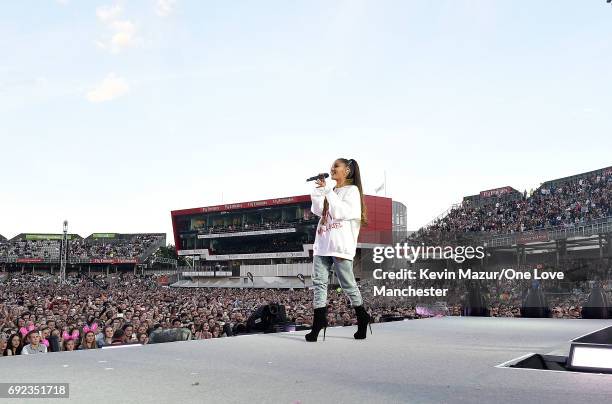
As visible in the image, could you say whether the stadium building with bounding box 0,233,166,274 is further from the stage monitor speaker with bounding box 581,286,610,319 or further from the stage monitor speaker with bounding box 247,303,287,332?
the stage monitor speaker with bounding box 247,303,287,332

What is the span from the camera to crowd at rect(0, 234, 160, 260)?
10712 cm

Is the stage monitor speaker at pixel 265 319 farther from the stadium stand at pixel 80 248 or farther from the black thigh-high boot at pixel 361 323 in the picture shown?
the stadium stand at pixel 80 248

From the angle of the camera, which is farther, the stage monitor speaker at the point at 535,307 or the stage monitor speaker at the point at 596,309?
the stage monitor speaker at the point at 535,307

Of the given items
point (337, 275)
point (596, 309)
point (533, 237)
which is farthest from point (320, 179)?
point (533, 237)

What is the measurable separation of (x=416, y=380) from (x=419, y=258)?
1680 cm

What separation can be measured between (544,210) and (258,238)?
138 feet

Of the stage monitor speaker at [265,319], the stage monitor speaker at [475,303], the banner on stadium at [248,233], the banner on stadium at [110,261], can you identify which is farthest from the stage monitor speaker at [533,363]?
the banner on stadium at [110,261]

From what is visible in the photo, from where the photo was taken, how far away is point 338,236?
523 cm

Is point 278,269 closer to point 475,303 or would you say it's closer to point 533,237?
point 533,237

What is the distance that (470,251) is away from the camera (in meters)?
20.5

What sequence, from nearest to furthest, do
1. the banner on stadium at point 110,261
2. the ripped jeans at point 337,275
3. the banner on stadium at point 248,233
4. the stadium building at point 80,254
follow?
the ripped jeans at point 337,275
the banner on stadium at point 248,233
the banner on stadium at point 110,261
the stadium building at point 80,254

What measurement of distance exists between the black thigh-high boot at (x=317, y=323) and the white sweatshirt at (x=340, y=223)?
545 millimetres

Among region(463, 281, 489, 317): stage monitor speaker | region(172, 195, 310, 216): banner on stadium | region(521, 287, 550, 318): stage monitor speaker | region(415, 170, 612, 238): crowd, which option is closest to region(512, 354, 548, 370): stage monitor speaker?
region(463, 281, 489, 317): stage monitor speaker

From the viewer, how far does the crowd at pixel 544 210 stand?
Answer: 35312 mm
